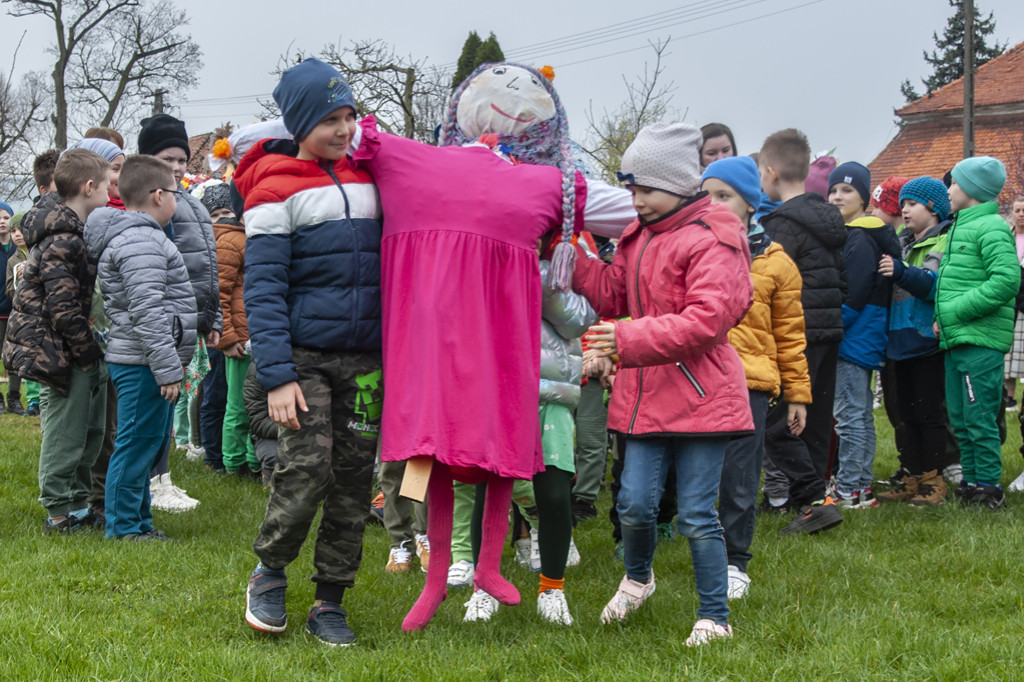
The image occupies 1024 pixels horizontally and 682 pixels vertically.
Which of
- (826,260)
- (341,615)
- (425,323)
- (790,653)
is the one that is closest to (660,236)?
(425,323)

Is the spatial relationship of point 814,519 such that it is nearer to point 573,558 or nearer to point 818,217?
point 573,558

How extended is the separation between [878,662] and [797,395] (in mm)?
1717

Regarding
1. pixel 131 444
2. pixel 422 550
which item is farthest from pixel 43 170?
pixel 422 550

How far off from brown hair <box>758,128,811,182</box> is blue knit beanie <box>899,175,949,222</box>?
5.17ft

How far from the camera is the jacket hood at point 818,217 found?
5.70 m

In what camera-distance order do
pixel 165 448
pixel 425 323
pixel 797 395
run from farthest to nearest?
pixel 165 448, pixel 797 395, pixel 425 323

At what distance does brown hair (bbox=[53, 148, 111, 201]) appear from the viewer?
18.0ft

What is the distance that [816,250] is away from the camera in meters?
5.75

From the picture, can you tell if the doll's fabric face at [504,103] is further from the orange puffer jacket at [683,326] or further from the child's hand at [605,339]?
the child's hand at [605,339]

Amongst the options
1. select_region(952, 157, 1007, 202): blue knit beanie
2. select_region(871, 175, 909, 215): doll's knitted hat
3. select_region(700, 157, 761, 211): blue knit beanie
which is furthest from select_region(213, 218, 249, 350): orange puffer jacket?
select_region(952, 157, 1007, 202): blue knit beanie

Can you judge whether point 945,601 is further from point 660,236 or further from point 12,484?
point 12,484

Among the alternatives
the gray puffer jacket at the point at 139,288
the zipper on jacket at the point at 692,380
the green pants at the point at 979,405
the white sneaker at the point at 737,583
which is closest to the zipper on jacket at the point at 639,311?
the zipper on jacket at the point at 692,380

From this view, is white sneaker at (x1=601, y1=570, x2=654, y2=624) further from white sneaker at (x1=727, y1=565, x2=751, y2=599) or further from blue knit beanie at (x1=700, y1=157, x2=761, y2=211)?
blue knit beanie at (x1=700, y1=157, x2=761, y2=211)

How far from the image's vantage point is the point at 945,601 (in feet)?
13.5
